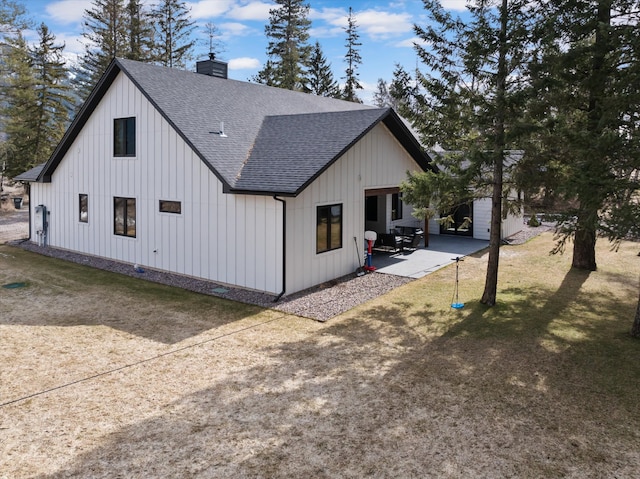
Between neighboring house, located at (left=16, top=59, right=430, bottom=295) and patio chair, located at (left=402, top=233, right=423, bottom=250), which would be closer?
neighboring house, located at (left=16, top=59, right=430, bottom=295)

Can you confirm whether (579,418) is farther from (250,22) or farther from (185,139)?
(250,22)

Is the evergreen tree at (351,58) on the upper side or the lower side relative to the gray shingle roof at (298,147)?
upper

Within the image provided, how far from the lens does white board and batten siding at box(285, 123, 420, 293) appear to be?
12.4m

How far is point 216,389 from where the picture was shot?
23.6 ft

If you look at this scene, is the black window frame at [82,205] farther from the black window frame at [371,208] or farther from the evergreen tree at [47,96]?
the evergreen tree at [47,96]

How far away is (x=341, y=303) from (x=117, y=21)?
38801 millimetres

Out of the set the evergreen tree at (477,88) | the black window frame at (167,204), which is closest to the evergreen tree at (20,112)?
the black window frame at (167,204)

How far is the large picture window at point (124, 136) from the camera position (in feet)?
50.6

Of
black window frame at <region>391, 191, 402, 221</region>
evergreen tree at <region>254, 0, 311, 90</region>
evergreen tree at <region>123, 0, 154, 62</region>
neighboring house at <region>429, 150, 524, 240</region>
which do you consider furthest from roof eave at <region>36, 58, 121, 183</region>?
evergreen tree at <region>254, 0, 311, 90</region>

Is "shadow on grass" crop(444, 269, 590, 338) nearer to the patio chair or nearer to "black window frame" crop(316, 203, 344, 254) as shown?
"black window frame" crop(316, 203, 344, 254)

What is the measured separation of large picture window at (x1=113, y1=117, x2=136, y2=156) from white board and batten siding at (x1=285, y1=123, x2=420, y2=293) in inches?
257

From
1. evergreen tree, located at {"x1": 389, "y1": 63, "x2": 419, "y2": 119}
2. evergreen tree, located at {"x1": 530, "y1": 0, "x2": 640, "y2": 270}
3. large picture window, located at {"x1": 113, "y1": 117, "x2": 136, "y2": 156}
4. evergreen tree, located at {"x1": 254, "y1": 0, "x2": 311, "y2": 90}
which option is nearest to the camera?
evergreen tree, located at {"x1": 530, "y1": 0, "x2": 640, "y2": 270}

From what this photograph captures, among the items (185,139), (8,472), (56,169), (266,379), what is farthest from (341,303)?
(56,169)

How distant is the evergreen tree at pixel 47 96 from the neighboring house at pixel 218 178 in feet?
58.1
